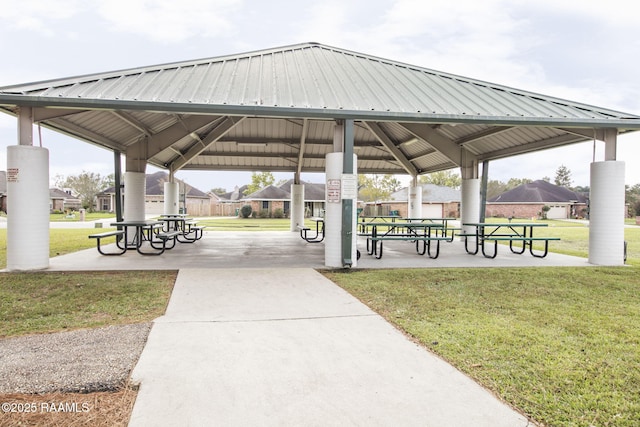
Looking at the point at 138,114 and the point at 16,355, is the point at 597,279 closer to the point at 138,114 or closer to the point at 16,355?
the point at 16,355

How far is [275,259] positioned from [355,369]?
631 cm

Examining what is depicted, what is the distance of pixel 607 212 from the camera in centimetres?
853

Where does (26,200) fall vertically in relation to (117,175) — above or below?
below

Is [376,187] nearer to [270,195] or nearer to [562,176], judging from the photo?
[270,195]

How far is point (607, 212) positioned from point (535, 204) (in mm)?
42957

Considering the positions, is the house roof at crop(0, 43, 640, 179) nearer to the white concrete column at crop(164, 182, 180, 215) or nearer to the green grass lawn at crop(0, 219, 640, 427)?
the white concrete column at crop(164, 182, 180, 215)

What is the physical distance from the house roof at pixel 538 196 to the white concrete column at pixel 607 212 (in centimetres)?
4236

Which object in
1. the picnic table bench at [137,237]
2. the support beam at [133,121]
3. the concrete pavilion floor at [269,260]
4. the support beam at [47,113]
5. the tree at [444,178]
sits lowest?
the concrete pavilion floor at [269,260]

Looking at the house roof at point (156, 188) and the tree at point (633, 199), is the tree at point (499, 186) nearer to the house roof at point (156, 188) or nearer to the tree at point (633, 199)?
the tree at point (633, 199)

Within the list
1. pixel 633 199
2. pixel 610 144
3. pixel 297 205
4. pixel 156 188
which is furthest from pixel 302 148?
pixel 633 199

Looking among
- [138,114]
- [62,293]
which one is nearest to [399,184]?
[138,114]

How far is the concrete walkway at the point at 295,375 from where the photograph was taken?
2.38m

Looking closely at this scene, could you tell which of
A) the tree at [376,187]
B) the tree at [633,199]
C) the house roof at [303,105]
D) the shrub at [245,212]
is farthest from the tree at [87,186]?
the tree at [633,199]

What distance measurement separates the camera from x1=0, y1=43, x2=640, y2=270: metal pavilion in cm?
710
